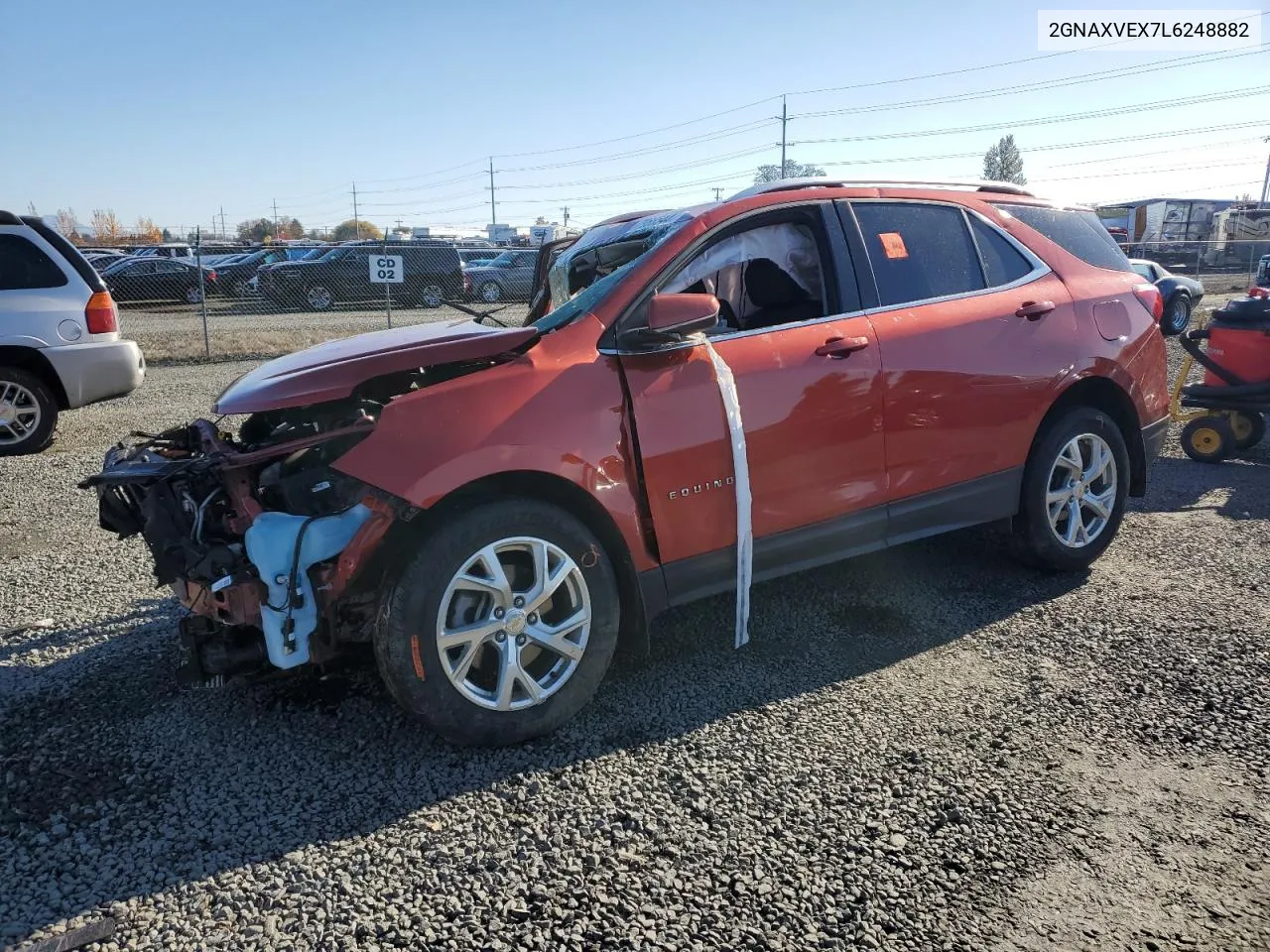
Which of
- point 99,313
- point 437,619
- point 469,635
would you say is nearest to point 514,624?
point 469,635

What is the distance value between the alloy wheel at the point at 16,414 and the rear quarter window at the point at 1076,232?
317 inches

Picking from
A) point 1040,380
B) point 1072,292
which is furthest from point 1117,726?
point 1072,292

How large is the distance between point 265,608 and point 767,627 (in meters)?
2.18

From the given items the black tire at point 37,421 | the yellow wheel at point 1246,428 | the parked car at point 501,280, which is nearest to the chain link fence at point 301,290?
the parked car at point 501,280

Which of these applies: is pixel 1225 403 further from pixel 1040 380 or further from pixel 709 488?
pixel 709 488

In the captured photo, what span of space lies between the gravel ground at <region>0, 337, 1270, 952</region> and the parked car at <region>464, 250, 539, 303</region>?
77.3 ft

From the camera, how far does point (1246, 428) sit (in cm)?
730

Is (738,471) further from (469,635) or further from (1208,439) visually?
(1208,439)

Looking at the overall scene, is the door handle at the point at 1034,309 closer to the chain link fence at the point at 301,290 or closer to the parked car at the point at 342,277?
the chain link fence at the point at 301,290

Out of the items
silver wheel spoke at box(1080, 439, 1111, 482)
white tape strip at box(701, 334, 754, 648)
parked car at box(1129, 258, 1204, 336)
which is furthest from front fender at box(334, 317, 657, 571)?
parked car at box(1129, 258, 1204, 336)

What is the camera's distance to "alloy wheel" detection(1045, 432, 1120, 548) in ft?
14.7

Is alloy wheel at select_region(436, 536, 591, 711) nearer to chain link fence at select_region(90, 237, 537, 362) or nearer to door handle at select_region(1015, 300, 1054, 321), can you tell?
door handle at select_region(1015, 300, 1054, 321)

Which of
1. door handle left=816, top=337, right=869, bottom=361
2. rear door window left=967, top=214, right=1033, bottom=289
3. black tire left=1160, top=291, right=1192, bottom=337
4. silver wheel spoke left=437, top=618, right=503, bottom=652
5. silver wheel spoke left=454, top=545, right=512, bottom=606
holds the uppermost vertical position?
rear door window left=967, top=214, right=1033, bottom=289

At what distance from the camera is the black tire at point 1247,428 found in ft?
23.8
